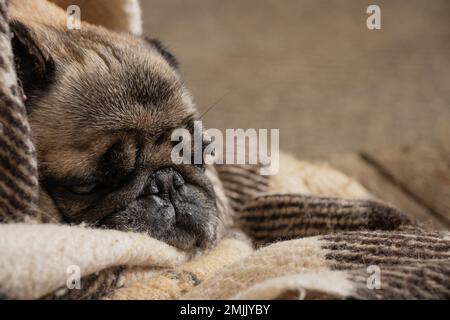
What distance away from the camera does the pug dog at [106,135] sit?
82 centimetres

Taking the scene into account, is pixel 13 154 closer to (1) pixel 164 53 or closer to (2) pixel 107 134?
(2) pixel 107 134

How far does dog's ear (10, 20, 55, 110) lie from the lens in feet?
2.75

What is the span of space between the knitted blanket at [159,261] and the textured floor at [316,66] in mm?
1239

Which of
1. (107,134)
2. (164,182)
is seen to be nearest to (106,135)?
(107,134)

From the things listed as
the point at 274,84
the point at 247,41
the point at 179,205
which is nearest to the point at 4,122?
the point at 179,205

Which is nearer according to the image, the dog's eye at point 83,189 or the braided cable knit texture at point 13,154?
the braided cable knit texture at point 13,154

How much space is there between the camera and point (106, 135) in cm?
84

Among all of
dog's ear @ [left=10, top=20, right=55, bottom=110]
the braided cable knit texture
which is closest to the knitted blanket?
the braided cable knit texture

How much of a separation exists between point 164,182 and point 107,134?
0.37ft

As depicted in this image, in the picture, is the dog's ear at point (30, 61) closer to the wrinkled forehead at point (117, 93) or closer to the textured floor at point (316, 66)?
the wrinkled forehead at point (117, 93)

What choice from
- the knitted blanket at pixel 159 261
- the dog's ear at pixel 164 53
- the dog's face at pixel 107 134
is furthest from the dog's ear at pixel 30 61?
the dog's ear at pixel 164 53

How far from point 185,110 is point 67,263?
1.28 ft

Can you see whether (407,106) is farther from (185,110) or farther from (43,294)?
(43,294)

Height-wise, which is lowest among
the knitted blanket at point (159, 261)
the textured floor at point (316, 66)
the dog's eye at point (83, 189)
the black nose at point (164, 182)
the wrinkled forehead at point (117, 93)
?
the knitted blanket at point (159, 261)
